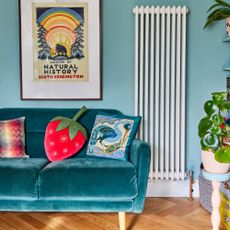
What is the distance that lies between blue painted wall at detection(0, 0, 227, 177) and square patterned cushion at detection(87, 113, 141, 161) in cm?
48

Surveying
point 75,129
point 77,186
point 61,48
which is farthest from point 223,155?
point 61,48

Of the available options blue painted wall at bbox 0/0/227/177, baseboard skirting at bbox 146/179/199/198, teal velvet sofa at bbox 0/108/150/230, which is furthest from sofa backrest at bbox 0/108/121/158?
baseboard skirting at bbox 146/179/199/198

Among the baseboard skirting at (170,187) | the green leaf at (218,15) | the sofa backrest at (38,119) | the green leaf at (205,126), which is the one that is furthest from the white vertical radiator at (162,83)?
the green leaf at (205,126)

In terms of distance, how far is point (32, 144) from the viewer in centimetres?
301

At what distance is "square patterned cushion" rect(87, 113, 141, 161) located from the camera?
8.86 ft

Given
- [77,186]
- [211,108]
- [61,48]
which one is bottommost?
[77,186]

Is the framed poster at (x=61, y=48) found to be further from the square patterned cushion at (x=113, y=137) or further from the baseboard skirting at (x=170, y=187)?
the baseboard skirting at (x=170, y=187)

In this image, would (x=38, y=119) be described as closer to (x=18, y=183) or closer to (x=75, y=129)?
Answer: (x=75, y=129)

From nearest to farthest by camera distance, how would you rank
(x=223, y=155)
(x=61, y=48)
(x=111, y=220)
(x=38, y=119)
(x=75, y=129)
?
1. (x=223, y=155)
2. (x=111, y=220)
3. (x=75, y=129)
4. (x=38, y=119)
5. (x=61, y=48)

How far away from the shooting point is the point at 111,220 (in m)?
2.69

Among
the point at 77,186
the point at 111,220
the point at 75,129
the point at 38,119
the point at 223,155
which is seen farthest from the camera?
the point at 38,119

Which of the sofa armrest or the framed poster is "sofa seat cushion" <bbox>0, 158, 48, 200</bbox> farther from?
the framed poster

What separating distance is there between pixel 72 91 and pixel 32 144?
24.0 inches

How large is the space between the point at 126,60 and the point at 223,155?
1460 mm
